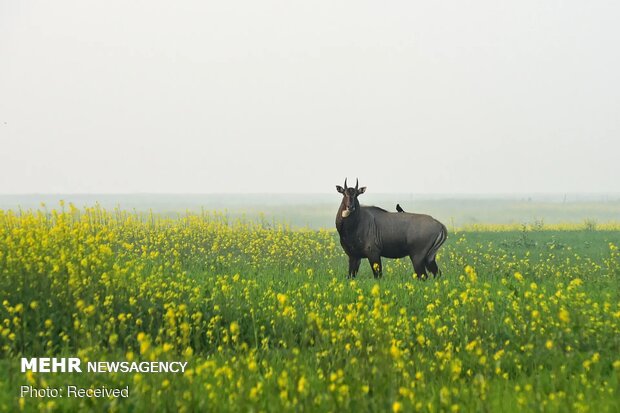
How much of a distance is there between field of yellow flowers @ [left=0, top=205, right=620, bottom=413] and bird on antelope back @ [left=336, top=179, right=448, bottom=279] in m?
0.71

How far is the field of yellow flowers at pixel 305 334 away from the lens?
5980mm

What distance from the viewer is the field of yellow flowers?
19.6 ft

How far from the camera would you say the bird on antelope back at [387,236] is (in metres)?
14.3

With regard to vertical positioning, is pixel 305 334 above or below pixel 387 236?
below

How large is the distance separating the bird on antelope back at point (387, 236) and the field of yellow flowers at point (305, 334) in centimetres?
71

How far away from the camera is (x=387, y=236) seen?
14516mm

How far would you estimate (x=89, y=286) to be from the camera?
9938 millimetres

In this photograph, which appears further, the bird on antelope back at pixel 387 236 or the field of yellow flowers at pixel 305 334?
the bird on antelope back at pixel 387 236

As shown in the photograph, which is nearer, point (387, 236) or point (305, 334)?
point (305, 334)

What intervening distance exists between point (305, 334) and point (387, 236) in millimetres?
7720

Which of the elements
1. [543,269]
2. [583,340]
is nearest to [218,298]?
[583,340]

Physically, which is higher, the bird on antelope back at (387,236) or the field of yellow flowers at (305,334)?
the bird on antelope back at (387,236)

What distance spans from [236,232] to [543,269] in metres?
10.9

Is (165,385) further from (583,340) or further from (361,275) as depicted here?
(361,275)
